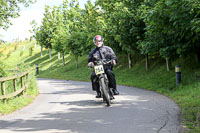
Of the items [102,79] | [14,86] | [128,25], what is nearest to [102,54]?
[102,79]

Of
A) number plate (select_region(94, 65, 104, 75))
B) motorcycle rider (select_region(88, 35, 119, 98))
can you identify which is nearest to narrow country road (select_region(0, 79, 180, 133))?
motorcycle rider (select_region(88, 35, 119, 98))

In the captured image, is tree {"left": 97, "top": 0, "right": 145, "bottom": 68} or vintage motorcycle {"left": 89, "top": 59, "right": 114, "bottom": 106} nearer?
vintage motorcycle {"left": 89, "top": 59, "right": 114, "bottom": 106}

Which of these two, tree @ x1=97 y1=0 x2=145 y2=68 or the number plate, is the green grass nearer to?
the number plate

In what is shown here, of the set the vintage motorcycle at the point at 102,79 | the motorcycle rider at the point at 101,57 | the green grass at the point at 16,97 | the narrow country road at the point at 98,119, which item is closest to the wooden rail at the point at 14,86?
the green grass at the point at 16,97

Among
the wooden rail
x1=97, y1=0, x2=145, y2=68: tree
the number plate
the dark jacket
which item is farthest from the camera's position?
x1=97, y1=0, x2=145, y2=68: tree

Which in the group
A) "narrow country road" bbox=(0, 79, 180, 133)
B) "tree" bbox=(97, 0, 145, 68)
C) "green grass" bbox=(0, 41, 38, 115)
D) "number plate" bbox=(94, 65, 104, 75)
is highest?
"tree" bbox=(97, 0, 145, 68)

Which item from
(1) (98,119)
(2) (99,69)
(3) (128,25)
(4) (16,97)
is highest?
(3) (128,25)

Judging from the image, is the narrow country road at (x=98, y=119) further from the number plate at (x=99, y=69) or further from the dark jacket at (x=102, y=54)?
the dark jacket at (x=102, y=54)

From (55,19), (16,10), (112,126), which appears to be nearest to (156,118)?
(112,126)

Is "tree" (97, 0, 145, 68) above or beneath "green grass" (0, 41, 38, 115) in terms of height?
above

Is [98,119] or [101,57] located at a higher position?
[101,57]

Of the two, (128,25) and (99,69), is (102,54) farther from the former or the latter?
(128,25)

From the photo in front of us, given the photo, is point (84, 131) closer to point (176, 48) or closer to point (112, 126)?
point (112, 126)

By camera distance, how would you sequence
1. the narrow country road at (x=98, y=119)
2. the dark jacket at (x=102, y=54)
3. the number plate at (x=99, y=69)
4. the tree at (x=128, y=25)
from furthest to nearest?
the tree at (x=128, y=25) → the dark jacket at (x=102, y=54) → the number plate at (x=99, y=69) → the narrow country road at (x=98, y=119)
